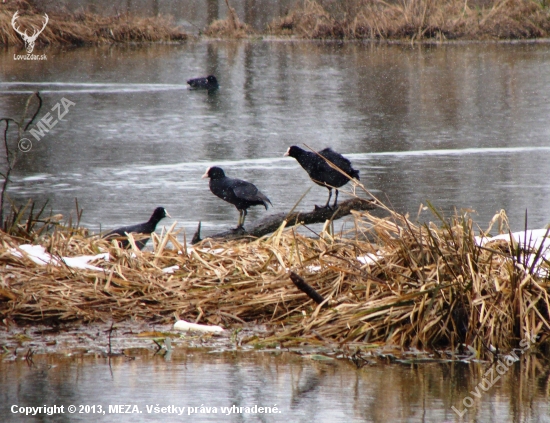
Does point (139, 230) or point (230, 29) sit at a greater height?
Result: point (230, 29)

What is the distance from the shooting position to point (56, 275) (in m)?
5.61

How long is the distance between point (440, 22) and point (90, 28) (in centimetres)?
1291

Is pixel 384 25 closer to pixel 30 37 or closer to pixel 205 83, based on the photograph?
pixel 30 37

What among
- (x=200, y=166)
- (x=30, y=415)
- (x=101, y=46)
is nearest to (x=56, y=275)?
(x=30, y=415)

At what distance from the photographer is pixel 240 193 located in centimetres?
847

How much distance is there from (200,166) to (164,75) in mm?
12688

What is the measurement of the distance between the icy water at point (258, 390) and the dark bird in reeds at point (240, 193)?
12.8 feet

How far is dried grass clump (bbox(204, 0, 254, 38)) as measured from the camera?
3662 cm

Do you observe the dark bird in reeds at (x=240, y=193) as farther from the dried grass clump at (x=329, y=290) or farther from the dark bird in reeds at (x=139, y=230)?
the dried grass clump at (x=329, y=290)

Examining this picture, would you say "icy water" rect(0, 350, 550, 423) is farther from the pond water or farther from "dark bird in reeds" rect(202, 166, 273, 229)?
"dark bird in reeds" rect(202, 166, 273, 229)

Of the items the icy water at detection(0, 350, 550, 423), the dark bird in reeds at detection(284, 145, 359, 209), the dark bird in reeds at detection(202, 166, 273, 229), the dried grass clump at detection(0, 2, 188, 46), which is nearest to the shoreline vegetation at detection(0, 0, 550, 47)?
the dried grass clump at detection(0, 2, 188, 46)

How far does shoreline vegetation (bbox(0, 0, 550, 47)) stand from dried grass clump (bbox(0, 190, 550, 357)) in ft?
94.5

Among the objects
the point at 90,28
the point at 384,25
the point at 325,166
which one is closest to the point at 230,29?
the point at 90,28

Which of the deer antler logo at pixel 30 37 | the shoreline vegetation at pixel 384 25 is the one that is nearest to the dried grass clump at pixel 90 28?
the shoreline vegetation at pixel 384 25
